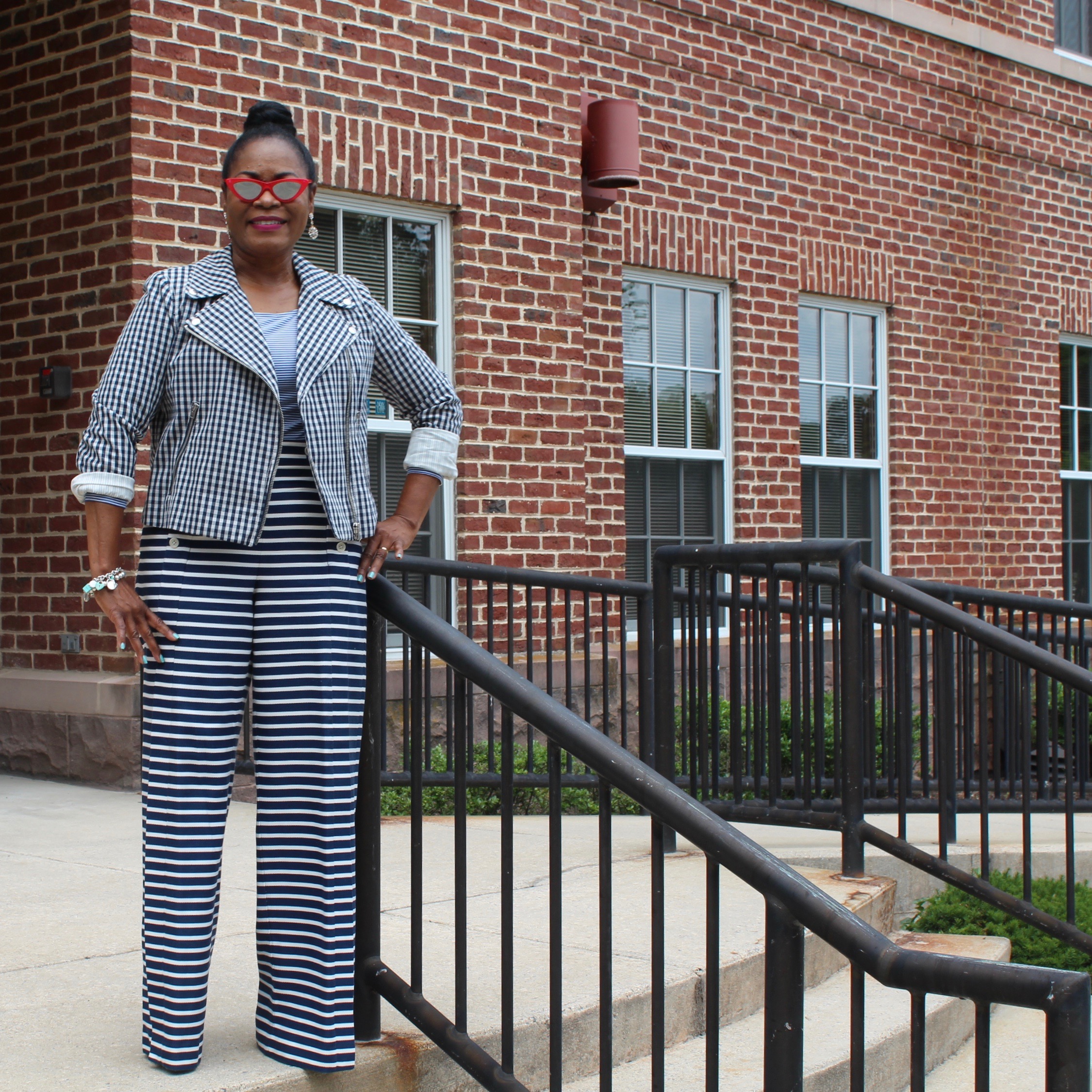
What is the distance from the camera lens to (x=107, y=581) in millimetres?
2779

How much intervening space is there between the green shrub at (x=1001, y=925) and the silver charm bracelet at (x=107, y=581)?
3372 millimetres

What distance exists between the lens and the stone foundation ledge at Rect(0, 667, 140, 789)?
244 inches

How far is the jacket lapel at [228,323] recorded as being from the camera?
9.31 feet

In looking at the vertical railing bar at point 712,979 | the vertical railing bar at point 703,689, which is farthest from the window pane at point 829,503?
the vertical railing bar at point 712,979

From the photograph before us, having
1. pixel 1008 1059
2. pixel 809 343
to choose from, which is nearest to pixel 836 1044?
pixel 1008 1059

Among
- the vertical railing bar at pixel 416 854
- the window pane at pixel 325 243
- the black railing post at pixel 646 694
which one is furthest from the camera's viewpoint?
the window pane at pixel 325 243

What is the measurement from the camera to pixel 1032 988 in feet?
6.53

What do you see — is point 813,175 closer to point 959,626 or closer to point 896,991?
point 959,626

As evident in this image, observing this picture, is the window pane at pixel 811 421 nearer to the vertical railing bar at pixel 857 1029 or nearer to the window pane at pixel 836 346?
the window pane at pixel 836 346

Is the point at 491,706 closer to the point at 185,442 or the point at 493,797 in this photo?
the point at 185,442

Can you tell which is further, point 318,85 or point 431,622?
point 318,85

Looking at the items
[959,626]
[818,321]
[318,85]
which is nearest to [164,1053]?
[959,626]

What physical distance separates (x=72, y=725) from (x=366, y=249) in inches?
103

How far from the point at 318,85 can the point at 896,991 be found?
4.72 m
